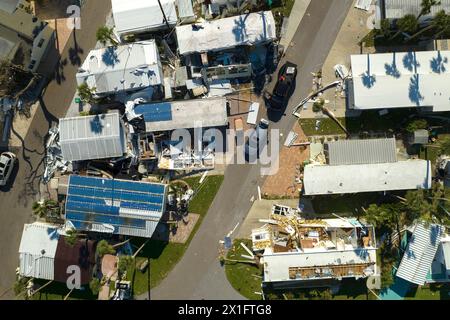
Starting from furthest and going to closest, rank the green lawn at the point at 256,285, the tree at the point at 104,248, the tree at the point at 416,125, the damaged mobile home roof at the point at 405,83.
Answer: the green lawn at the point at 256,285 → the tree at the point at 416,125 → the tree at the point at 104,248 → the damaged mobile home roof at the point at 405,83

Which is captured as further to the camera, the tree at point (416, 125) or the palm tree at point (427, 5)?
the tree at point (416, 125)

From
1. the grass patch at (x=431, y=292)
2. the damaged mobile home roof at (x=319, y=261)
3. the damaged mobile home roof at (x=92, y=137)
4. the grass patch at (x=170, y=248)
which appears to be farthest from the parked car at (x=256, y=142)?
the grass patch at (x=431, y=292)

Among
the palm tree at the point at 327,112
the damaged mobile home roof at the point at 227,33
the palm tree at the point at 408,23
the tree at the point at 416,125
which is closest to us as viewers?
the palm tree at the point at 408,23

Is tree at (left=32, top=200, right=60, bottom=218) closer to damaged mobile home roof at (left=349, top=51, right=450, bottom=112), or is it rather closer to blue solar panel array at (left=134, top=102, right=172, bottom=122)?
blue solar panel array at (left=134, top=102, right=172, bottom=122)

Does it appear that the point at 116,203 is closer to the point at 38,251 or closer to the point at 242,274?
the point at 38,251

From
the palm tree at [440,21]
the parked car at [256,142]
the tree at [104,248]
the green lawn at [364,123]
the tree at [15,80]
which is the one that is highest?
the palm tree at [440,21]

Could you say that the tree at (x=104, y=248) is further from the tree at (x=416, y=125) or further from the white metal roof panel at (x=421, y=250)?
the tree at (x=416, y=125)

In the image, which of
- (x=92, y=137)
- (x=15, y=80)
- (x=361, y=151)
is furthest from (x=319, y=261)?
(x=15, y=80)

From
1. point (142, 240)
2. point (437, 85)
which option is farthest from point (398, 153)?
point (142, 240)
